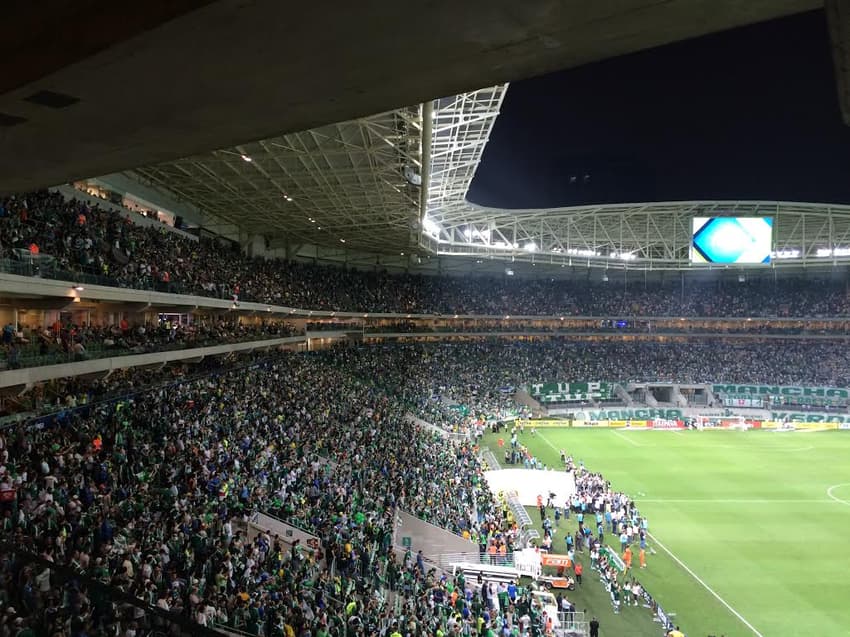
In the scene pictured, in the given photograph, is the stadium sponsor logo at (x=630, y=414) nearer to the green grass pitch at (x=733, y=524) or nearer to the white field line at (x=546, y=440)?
the green grass pitch at (x=733, y=524)

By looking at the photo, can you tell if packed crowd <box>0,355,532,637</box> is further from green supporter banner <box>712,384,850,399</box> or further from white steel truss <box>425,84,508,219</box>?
green supporter banner <box>712,384,850,399</box>

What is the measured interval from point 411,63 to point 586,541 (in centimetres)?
2357

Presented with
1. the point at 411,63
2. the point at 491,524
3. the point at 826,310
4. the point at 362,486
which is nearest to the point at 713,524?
the point at 491,524

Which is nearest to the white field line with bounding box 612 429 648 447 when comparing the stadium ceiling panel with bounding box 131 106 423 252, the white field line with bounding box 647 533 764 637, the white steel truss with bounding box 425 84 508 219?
the white field line with bounding box 647 533 764 637

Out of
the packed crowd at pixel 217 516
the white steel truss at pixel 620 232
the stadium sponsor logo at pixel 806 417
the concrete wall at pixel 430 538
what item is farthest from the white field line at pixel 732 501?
the stadium sponsor logo at pixel 806 417

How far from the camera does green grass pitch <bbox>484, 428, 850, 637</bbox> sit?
1856 centimetres

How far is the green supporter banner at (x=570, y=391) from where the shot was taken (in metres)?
52.4

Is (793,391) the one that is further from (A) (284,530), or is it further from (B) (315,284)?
(A) (284,530)

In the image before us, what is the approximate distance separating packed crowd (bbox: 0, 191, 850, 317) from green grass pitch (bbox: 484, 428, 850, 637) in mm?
17830

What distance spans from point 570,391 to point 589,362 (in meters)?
6.98

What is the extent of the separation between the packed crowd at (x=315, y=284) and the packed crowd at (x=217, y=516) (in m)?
4.41

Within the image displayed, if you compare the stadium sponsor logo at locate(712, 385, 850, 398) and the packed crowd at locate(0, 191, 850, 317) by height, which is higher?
the packed crowd at locate(0, 191, 850, 317)

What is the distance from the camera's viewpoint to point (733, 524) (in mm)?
26703

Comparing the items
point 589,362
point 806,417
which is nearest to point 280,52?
point 806,417
